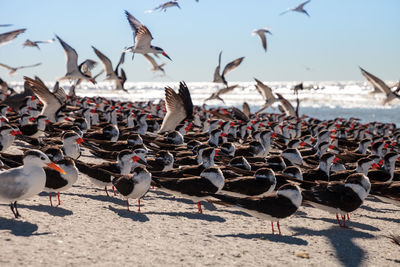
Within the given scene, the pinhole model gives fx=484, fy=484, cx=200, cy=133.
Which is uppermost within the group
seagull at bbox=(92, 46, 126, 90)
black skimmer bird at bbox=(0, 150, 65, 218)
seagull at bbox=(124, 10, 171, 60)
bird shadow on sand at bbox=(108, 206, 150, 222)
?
seagull at bbox=(124, 10, 171, 60)

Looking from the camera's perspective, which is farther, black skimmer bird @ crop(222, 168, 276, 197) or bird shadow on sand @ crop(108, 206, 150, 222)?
black skimmer bird @ crop(222, 168, 276, 197)

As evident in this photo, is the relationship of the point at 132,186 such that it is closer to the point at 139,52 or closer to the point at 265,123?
the point at 139,52

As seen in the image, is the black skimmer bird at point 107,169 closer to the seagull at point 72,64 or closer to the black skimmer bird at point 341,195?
the black skimmer bird at point 341,195

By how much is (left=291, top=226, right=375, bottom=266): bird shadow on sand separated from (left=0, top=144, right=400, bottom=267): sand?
0.01m

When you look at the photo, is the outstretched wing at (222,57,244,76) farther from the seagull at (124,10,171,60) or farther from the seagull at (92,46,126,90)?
the seagull at (124,10,171,60)

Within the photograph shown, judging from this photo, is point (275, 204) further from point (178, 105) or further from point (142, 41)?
point (142, 41)

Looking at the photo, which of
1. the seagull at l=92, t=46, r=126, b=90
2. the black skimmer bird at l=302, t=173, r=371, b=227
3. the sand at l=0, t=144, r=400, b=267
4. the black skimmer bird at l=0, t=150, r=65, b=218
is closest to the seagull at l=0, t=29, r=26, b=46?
the sand at l=0, t=144, r=400, b=267

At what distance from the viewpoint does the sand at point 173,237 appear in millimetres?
5293

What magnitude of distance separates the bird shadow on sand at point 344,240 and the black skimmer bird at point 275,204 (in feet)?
1.57

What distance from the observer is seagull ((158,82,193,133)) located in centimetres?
1311

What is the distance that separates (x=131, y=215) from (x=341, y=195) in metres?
3.24

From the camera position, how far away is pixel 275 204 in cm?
685

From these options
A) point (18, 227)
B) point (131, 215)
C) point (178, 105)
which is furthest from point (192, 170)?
point (178, 105)

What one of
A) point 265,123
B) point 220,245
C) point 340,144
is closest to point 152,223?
point 220,245
